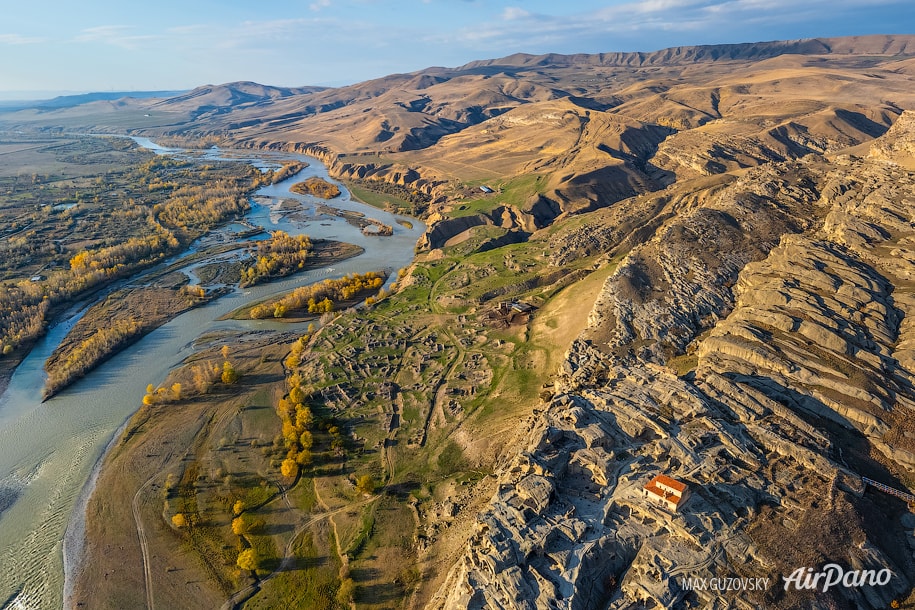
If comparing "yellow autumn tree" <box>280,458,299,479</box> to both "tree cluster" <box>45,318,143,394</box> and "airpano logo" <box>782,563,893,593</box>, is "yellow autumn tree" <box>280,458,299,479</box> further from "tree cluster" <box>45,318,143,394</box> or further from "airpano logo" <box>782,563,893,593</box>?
"airpano logo" <box>782,563,893,593</box>

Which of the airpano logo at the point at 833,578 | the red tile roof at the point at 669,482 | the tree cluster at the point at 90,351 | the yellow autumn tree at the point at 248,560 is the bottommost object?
the yellow autumn tree at the point at 248,560

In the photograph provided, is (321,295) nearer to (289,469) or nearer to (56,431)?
(56,431)

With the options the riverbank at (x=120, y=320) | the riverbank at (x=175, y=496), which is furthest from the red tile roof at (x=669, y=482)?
the riverbank at (x=120, y=320)

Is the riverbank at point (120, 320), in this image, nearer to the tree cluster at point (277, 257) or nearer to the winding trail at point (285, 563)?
the tree cluster at point (277, 257)

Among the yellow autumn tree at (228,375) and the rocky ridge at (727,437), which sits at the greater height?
the rocky ridge at (727,437)

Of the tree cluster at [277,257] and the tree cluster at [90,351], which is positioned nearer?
the tree cluster at [90,351]
